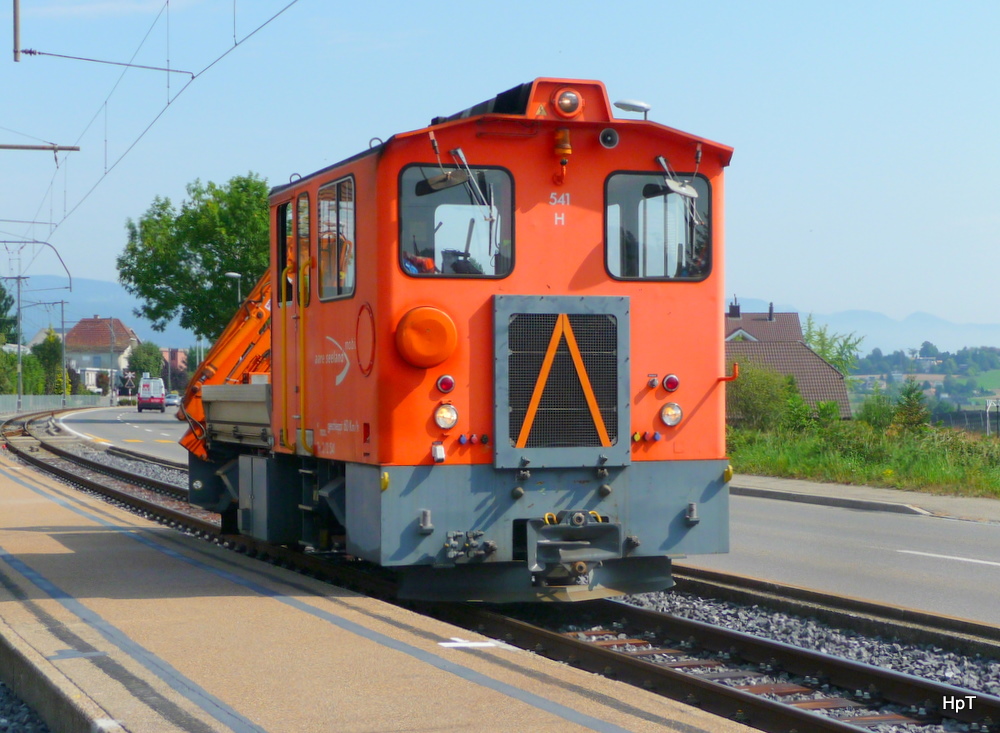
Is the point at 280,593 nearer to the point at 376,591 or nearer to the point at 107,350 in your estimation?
the point at 376,591

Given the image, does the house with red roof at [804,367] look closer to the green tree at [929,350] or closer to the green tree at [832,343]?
the green tree at [832,343]

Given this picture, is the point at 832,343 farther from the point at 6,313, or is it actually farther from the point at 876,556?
the point at 876,556

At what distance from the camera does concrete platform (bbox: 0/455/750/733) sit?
17.2 feet

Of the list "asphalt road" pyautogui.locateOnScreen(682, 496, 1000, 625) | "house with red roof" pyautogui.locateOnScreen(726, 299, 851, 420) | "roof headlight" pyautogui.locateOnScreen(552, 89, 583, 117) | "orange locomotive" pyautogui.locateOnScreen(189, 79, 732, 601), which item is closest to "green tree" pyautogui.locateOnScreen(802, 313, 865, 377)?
"house with red roof" pyautogui.locateOnScreen(726, 299, 851, 420)

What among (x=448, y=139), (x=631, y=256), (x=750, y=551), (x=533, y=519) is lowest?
(x=750, y=551)

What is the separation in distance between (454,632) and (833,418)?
22785 millimetres

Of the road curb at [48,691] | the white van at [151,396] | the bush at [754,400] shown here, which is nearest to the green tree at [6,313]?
the white van at [151,396]

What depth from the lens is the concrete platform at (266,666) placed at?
17.2 feet

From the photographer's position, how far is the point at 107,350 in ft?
570

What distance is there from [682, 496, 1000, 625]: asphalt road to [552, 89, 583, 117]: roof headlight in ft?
15.0

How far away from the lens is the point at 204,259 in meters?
63.9

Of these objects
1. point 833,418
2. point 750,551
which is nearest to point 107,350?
point 833,418

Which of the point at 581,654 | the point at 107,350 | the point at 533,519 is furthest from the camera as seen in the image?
the point at 107,350

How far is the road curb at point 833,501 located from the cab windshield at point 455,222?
35.1 feet
